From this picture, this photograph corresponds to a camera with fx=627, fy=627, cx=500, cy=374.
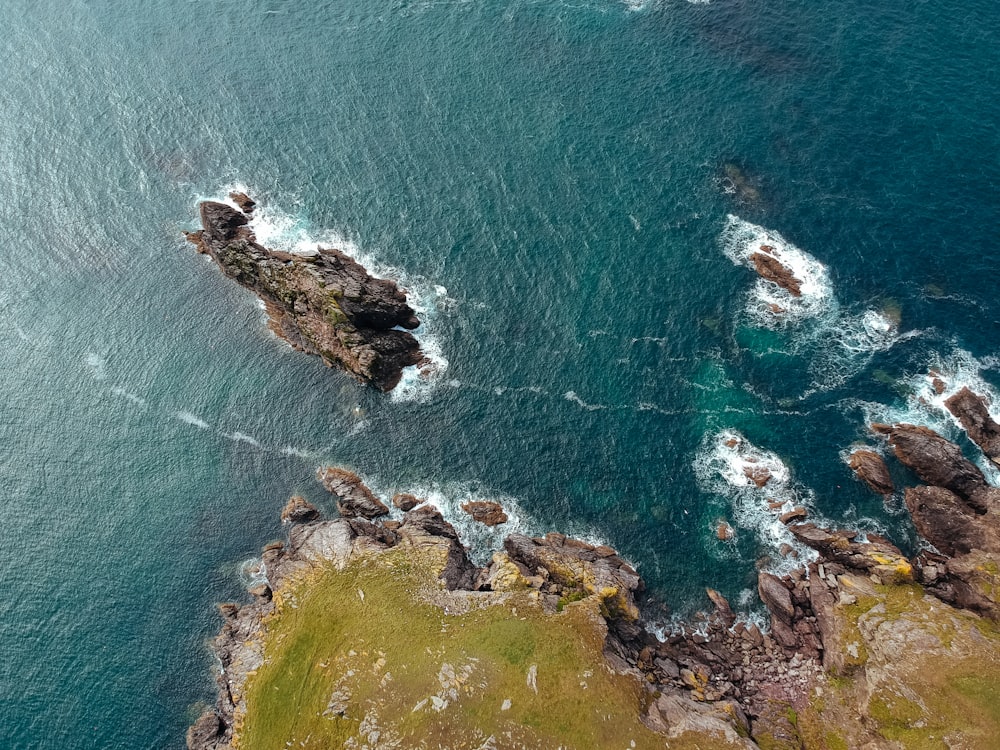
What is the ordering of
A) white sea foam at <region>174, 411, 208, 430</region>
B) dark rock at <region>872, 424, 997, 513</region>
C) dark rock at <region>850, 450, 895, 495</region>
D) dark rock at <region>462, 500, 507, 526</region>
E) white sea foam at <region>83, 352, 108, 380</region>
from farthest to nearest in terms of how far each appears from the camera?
white sea foam at <region>83, 352, 108, 380</region> < white sea foam at <region>174, 411, 208, 430</region> < dark rock at <region>462, 500, 507, 526</region> < dark rock at <region>850, 450, 895, 495</region> < dark rock at <region>872, 424, 997, 513</region>

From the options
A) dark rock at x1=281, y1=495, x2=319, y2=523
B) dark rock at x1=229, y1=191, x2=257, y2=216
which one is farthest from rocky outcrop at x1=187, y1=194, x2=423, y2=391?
dark rock at x1=281, y1=495, x2=319, y2=523

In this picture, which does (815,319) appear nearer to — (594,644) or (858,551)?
(858,551)

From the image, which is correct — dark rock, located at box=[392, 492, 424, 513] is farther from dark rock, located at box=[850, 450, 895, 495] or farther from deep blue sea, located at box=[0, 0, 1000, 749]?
dark rock, located at box=[850, 450, 895, 495]

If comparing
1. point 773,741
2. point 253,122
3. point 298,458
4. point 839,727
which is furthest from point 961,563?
point 253,122

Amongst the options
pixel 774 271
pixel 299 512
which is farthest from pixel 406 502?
pixel 774 271

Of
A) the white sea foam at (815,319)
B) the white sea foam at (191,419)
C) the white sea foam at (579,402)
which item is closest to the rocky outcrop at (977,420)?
the white sea foam at (815,319)

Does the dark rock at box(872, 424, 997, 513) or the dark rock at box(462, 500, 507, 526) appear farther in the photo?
the dark rock at box(462, 500, 507, 526)
